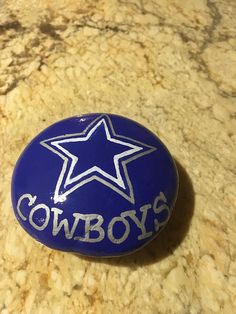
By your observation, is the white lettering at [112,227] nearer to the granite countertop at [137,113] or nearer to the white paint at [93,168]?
the white paint at [93,168]

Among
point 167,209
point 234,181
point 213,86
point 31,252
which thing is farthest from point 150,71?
point 31,252

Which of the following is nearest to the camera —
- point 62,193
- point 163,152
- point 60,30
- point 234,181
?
point 62,193

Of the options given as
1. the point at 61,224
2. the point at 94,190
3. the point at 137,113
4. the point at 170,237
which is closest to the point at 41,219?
the point at 61,224

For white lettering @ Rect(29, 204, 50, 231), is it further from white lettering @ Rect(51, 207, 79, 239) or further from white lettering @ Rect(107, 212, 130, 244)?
white lettering @ Rect(107, 212, 130, 244)

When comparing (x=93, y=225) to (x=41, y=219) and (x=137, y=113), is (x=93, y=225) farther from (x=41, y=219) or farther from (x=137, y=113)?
(x=137, y=113)

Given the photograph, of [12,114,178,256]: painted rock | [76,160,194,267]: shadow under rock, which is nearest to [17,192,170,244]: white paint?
[12,114,178,256]: painted rock

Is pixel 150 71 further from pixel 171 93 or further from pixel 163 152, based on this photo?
pixel 163 152

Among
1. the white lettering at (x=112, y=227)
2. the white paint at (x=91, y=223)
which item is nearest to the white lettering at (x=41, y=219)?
the white paint at (x=91, y=223)
